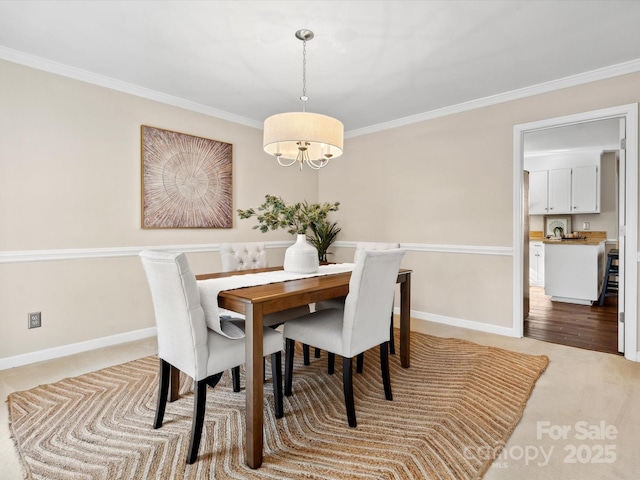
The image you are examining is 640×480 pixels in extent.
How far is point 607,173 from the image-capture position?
561cm

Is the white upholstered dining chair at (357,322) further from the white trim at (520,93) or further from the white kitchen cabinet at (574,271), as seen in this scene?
the white kitchen cabinet at (574,271)

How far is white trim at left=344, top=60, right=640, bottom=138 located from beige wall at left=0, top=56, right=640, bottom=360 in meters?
0.06

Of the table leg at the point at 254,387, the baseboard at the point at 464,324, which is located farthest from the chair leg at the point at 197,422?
the baseboard at the point at 464,324

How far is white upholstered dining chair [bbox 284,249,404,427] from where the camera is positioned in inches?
73.0

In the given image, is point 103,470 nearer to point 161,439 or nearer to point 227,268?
point 161,439

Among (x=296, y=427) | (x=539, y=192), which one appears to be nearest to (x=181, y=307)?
(x=296, y=427)

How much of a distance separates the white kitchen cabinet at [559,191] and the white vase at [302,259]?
534 centimetres

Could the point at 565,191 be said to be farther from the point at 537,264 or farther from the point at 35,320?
the point at 35,320

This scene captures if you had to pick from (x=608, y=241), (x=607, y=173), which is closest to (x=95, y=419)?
(x=608, y=241)

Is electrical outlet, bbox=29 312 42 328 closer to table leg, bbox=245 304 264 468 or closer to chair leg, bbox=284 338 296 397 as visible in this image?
chair leg, bbox=284 338 296 397

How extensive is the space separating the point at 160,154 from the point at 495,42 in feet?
9.89

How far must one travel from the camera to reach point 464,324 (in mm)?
3711

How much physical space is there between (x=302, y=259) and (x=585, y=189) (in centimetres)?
556

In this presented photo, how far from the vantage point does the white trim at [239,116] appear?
2.68 m
